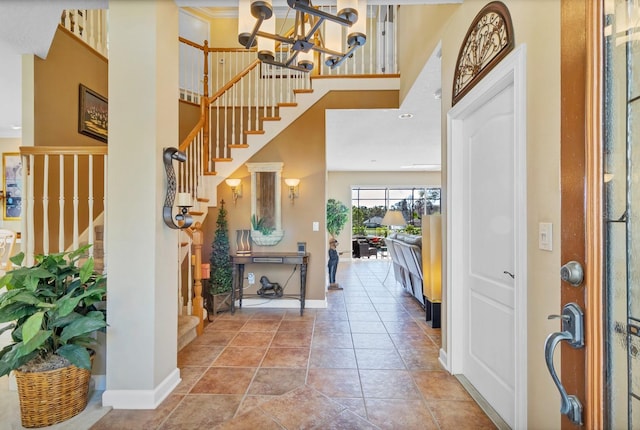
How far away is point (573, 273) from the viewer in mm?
740

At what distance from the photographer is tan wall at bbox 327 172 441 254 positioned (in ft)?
32.1

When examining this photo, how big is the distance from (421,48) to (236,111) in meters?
2.77

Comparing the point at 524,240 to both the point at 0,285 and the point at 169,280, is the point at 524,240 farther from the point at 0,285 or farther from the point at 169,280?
the point at 0,285

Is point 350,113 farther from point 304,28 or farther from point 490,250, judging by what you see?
point 490,250

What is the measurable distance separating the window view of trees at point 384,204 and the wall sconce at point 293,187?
572 cm

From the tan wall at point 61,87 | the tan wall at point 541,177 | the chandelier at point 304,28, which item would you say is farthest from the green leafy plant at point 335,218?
the tan wall at point 541,177

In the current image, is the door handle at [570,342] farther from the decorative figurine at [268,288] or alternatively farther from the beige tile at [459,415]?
the decorative figurine at [268,288]

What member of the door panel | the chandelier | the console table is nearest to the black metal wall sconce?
the chandelier

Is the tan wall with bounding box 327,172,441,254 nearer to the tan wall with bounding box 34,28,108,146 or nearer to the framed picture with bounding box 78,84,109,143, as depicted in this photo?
the framed picture with bounding box 78,84,109,143

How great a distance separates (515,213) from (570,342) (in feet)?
3.55

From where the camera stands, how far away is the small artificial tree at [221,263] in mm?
4180

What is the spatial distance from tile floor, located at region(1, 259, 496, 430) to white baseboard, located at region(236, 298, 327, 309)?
44cm

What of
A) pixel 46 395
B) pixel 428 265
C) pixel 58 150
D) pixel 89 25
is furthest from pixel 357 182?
pixel 46 395

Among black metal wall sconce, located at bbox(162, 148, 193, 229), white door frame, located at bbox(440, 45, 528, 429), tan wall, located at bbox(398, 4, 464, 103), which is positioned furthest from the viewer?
tan wall, located at bbox(398, 4, 464, 103)
